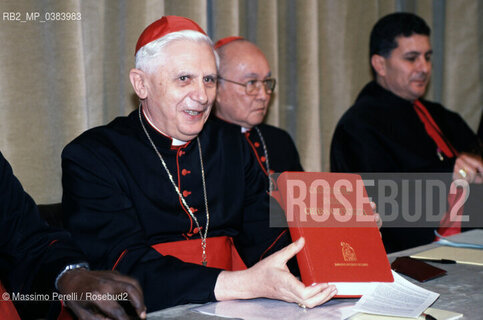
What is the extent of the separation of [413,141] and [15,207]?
110 inches

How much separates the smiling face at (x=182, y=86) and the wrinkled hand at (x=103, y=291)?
32.9 inches

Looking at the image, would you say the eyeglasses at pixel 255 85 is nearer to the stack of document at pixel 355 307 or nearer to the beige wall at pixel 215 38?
the beige wall at pixel 215 38

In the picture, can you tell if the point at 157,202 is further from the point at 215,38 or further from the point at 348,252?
the point at 215,38

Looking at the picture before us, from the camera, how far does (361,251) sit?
5.55 feet

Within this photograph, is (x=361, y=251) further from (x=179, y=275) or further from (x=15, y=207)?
(x=15, y=207)

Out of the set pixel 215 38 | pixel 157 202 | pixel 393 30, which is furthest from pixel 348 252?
pixel 393 30

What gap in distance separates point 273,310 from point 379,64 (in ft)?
9.39

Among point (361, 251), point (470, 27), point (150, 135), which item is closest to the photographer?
point (361, 251)

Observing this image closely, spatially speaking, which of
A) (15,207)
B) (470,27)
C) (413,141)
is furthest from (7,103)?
(470,27)

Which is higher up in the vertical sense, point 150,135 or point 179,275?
point 150,135

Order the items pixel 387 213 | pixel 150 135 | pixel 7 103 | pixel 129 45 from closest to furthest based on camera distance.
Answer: pixel 150 135, pixel 7 103, pixel 129 45, pixel 387 213

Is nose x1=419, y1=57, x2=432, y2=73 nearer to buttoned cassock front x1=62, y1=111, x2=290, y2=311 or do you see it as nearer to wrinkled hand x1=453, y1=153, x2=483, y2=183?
wrinkled hand x1=453, y1=153, x2=483, y2=183

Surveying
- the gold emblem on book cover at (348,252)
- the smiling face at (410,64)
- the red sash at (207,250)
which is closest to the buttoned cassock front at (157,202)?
the red sash at (207,250)

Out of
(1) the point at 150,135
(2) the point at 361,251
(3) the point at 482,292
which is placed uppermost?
(1) the point at 150,135
